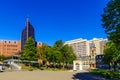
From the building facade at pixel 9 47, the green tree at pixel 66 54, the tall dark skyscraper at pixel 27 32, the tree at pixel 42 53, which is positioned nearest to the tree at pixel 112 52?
the green tree at pixel 66 54

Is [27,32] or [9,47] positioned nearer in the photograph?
[27,32]

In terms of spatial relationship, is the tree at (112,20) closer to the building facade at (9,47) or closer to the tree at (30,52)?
the tree at (30,52)

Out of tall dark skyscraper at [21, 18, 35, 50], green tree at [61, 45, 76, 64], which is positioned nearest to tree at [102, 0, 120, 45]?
green tree at [61, 45, 76, 64]

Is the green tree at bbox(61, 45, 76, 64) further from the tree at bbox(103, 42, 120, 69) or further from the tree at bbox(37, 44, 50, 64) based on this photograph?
the tree at bbox(103, 42, 120, 69)

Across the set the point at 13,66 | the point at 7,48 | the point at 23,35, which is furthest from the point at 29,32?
the point at 13,66

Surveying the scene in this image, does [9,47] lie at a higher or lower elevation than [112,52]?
higher

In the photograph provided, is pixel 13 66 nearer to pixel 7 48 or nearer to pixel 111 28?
pixel 111 28

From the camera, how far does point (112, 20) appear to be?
85.7 feet

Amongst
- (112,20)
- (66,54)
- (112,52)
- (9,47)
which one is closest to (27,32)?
(9,47)

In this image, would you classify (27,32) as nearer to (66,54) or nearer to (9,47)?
(9,47)

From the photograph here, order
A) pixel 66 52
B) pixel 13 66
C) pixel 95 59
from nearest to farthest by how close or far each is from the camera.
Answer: pixel 13 66 < pixel 66 52 < pixel 95 59

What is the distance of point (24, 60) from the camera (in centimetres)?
9312

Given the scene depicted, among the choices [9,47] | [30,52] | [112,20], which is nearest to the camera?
[112,20]

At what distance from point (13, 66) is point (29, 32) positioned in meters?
104
